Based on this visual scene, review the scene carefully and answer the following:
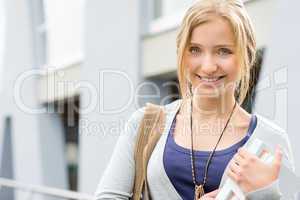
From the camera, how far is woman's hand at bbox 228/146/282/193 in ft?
4.14

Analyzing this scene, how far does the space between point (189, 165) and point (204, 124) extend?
0.14 m

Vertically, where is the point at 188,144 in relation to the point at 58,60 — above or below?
above

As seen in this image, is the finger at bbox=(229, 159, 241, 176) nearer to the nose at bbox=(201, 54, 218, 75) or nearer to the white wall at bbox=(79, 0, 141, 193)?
the nose at bbox=(201, 54, 218, 75)

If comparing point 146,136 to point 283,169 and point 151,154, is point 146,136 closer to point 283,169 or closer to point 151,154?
point 151,154

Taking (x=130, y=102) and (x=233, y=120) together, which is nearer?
(x=233, y=120)

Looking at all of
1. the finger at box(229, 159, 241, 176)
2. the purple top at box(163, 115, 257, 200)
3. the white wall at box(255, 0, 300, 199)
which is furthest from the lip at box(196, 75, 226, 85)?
the white wall at box(255, 0, 300, 199)

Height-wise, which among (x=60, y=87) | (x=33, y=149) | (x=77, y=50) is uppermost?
(x=77, y=50)

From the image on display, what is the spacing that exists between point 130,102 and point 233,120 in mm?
5049

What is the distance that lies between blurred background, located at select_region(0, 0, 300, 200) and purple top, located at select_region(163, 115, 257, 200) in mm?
524

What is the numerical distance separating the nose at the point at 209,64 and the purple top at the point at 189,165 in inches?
7.1

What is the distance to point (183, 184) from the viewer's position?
1.50 m

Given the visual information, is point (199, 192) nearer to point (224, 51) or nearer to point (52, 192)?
point (224, 51)

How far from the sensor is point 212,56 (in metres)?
1.45


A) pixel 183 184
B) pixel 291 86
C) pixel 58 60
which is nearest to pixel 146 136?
pixel 183 184
